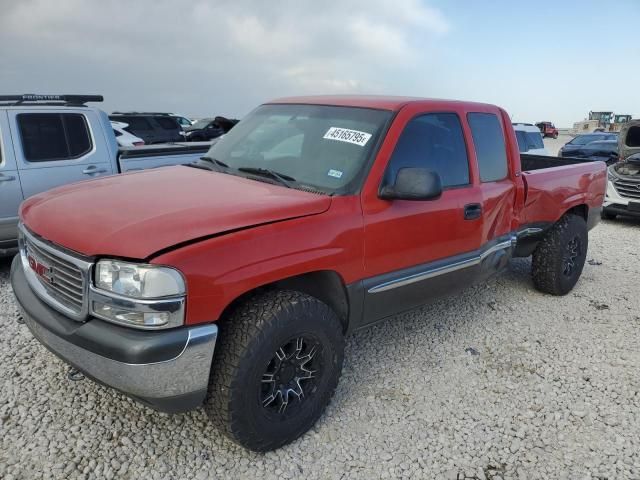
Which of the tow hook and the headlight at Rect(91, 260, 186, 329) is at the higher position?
the headlight at Rect(91, 260, 186, 329)

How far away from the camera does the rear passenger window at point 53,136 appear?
5203 millimetres

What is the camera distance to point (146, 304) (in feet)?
6.77

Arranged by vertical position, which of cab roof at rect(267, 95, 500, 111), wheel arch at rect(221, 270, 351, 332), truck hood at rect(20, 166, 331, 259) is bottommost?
wheel arch at rect(221, 270, 351, 332)

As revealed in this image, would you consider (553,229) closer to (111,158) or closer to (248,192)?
(248,192)

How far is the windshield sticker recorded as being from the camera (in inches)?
118

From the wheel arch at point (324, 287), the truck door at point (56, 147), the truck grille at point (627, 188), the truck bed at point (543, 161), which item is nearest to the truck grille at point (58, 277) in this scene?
the wheel arch at point (324, 287)

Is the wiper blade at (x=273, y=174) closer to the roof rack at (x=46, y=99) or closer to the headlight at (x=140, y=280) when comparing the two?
the headlight at (x=140, y=280)

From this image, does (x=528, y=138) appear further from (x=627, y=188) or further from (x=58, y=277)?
(x=58, y=277)

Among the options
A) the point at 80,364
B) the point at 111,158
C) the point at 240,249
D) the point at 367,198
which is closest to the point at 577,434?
the point at 367,198

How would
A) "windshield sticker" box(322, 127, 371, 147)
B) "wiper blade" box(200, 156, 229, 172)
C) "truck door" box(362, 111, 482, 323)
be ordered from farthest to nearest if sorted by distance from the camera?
"wiper blade" box(200, 156, 229, 172) → "windshield sticker" box(322, 127, 371, 147) → "truck door" box(362, 111, 482, 323)

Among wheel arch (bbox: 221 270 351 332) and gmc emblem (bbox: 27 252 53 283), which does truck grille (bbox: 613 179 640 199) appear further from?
gmc emblem (bbox: 27 252 53 283)

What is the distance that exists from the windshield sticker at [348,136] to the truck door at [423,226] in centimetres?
14

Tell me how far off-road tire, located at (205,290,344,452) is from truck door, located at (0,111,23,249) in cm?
366

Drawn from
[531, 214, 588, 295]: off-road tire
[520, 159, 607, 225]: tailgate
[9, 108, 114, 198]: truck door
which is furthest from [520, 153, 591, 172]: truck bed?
[9, 108, 114, 198]: truck door
